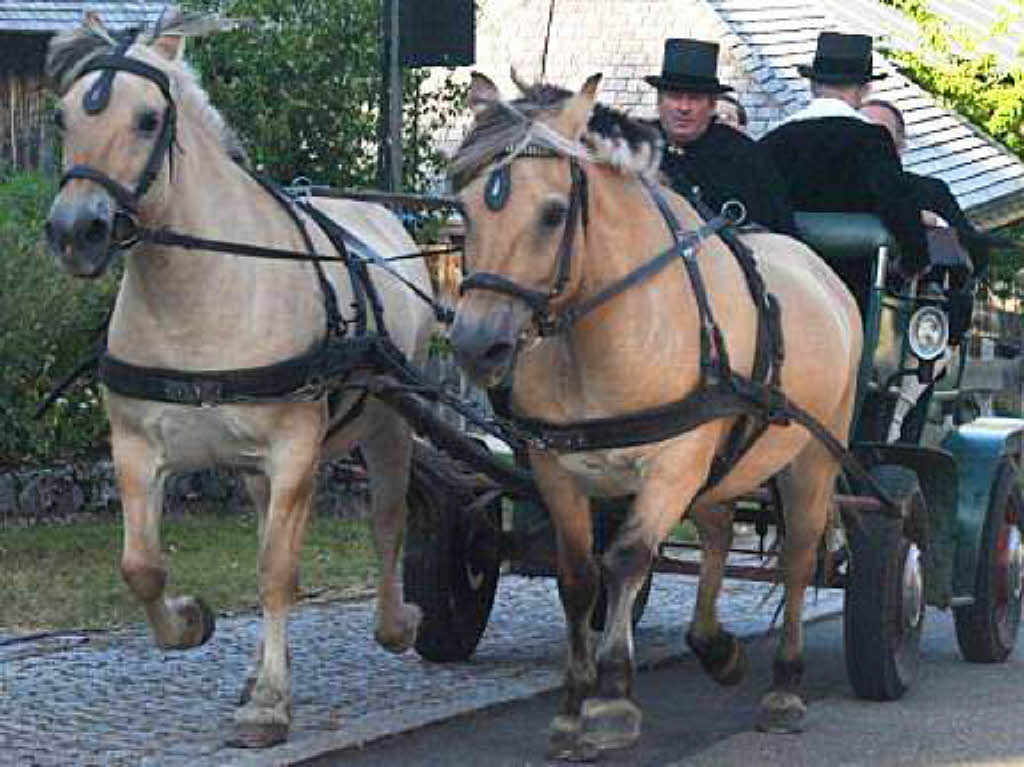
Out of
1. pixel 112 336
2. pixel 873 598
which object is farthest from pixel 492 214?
pixel 873 598

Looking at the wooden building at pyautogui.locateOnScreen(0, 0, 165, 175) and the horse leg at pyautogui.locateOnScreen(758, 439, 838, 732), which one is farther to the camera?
the wooden building at pyautogui.locateOnScreen(0, 0, 165, 175)

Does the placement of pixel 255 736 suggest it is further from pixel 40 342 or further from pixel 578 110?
pixel 40 342

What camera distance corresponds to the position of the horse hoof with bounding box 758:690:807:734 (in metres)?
8.13

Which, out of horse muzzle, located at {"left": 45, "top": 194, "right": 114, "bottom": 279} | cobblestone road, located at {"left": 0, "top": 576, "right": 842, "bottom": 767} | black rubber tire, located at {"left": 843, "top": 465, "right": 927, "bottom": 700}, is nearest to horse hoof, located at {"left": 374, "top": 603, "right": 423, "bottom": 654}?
cobblestone road, located at {"left": 0, "top": 576, "right": 842, "bottom": 767}

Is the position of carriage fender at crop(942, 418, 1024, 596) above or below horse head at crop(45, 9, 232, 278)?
below

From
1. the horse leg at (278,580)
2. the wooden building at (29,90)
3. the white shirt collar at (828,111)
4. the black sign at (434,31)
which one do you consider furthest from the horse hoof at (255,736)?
the wooden building at (29,90)

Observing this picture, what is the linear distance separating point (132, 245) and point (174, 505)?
21.4 ft

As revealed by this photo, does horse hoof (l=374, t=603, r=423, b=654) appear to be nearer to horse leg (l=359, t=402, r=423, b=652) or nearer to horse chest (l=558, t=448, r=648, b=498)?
horse leg (l=359, t=402, r=423, b=652)

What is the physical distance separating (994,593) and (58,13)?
15.1 m

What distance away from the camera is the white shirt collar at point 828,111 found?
9562 millimetres

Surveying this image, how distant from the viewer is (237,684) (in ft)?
A: 28.2

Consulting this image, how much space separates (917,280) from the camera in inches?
375

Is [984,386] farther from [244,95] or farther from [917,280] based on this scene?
[244,95]

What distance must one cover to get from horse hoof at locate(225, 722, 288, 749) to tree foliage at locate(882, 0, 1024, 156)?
18.7 metres
